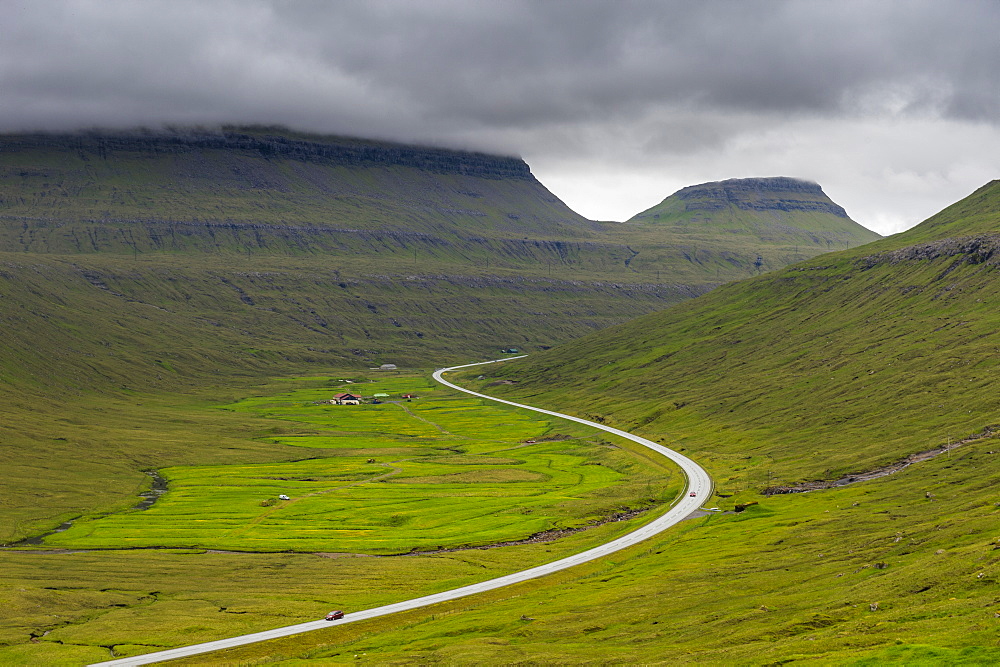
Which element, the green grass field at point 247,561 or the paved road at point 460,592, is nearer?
the paved road at point 460,592

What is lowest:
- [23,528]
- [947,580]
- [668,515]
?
[23,528]

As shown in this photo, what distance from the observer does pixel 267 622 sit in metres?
114

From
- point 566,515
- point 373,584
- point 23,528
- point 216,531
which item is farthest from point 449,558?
point 23,528

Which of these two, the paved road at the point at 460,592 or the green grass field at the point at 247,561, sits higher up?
the paved road at the point at 460,592

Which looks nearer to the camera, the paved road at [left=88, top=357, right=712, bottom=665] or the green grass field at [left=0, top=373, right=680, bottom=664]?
the paved road at [left=88, top=357, right=712, bottom=665]

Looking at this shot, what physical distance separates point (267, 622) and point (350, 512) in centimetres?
7264

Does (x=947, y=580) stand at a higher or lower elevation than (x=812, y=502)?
higher

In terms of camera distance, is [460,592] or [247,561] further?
[247,561]

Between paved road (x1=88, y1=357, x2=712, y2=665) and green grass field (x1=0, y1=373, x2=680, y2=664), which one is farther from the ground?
paved road (x1=88, y1=357, x2=712, y2=665)

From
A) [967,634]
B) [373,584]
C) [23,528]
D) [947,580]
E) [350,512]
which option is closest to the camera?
[967,634]

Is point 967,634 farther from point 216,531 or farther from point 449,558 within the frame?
point 216,531

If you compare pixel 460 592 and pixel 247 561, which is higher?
pixel 460 592

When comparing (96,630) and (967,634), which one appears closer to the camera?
(967,634)

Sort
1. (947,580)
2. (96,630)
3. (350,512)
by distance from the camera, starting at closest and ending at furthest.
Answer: (947,580) → (96,630) → (350,512)
